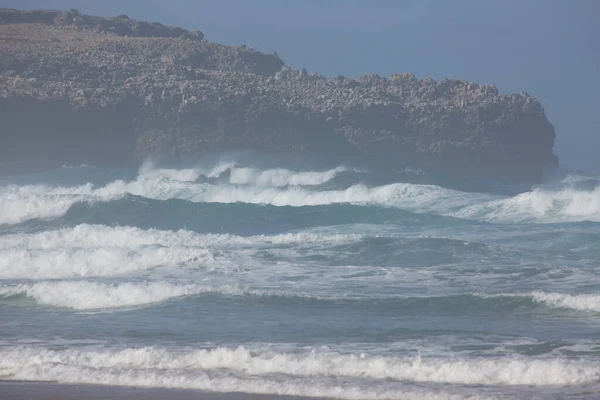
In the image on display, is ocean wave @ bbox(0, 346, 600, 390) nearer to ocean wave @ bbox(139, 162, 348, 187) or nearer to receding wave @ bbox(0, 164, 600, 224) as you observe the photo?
receding wave @ bbox(0, 164, 600, 224)

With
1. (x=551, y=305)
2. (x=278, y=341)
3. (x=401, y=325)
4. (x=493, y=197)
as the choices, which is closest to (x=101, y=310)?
(x=278, y=341)

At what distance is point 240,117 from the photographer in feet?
166

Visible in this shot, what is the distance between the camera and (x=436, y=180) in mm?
46625

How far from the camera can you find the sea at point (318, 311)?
28.3ft

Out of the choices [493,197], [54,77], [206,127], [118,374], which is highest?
[54,77]

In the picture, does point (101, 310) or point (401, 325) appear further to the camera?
point (101, 310)

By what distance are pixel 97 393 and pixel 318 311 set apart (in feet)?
14.9

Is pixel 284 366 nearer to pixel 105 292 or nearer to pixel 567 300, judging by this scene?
pixel 567 300

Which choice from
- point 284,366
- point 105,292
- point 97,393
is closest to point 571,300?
point 284,366

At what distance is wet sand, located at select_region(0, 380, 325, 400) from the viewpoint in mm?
8031

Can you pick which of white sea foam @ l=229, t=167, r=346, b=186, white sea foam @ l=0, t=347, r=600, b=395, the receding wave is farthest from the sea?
white sea foam @ l=229, t=167, r=346, b=186

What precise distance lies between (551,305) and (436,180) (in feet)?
115

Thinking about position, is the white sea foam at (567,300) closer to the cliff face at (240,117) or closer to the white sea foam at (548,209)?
the white sea foam at (548,209)

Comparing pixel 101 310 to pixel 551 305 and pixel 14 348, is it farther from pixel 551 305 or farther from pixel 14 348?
pixel 551 305
